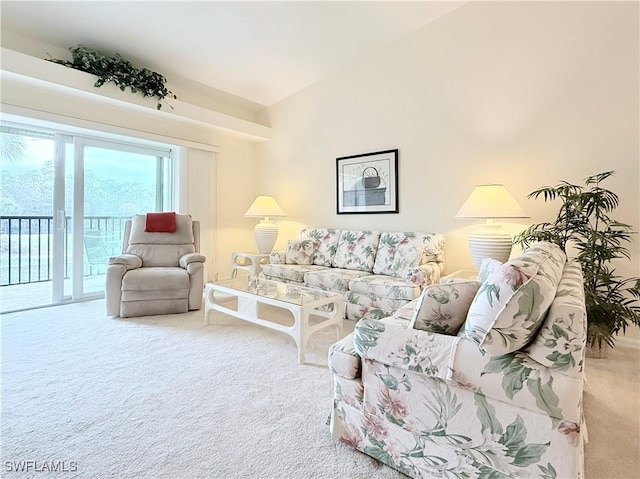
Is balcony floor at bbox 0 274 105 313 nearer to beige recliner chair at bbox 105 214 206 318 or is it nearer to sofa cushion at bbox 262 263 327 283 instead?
beige recliner chair at bbox 105 214 206 318

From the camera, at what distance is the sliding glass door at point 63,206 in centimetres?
352

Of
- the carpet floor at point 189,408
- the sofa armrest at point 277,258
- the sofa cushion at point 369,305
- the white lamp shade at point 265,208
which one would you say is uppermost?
the white lamp shade at point 265,208

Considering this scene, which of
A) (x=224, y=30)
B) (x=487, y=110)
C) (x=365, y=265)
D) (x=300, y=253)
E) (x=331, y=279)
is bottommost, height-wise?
(x=331, y=279)

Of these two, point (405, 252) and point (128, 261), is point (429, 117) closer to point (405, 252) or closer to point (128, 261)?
point (405, 252)

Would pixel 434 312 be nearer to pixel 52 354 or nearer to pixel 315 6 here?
pixel 52 354

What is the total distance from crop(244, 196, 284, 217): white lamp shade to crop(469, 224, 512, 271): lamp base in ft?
8.52

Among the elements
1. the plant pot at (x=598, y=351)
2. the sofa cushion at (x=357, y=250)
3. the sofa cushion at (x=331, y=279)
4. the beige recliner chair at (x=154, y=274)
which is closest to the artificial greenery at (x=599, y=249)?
the plant pot at (x=598, y=351)

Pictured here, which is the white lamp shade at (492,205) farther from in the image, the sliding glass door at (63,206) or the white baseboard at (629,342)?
the sliding glass door at (63,206)

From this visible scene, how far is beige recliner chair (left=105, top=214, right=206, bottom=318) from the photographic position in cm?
321

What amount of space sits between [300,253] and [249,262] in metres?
1.14

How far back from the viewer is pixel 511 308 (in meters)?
1.00

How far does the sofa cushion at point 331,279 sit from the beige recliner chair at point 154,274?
1.14 meters

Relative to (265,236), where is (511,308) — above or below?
below

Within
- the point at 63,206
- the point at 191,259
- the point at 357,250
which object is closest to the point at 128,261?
the point at 191,259
